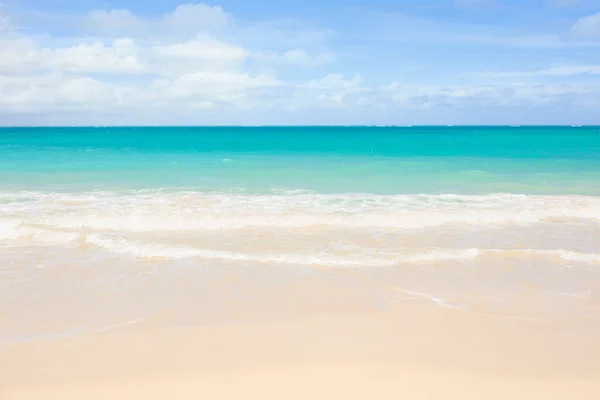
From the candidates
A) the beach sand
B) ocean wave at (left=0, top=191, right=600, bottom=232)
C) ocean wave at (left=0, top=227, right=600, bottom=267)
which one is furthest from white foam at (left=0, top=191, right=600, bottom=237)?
the beach sand

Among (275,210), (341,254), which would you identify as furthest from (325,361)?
(275,210)

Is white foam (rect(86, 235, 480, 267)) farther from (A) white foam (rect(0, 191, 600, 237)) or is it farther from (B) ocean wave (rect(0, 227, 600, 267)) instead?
(A) white foam (rect(0, 191, 600, 237))

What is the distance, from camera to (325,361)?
4.89 meters

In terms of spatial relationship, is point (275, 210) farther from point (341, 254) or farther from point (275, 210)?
point (341, 254)

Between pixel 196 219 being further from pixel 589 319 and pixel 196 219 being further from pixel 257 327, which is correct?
pixel 589 319

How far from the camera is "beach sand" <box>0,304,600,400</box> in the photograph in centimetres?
438

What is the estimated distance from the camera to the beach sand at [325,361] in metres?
4.38

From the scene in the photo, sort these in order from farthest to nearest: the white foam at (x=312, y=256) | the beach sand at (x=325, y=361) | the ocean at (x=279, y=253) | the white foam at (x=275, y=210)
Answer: the white foam at (x=275, y=210) → the white foam at (x=312, y=256) → the ocean at (x=279, y=253) → the beach sand at (x=325, y=361)

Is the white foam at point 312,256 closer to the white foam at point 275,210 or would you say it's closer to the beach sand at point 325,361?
the white foam at point 275,210

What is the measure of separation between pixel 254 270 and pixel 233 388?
3537 mm

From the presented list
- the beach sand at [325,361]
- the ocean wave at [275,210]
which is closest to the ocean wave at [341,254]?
the ocean wave at [275,210]

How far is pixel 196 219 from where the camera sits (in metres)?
11.9

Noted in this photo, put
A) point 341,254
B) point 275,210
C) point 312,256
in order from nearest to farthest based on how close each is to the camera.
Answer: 1. point 312,256
2. point 341,254
3. point 275,210

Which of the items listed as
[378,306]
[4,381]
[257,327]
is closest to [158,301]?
[257,327]
